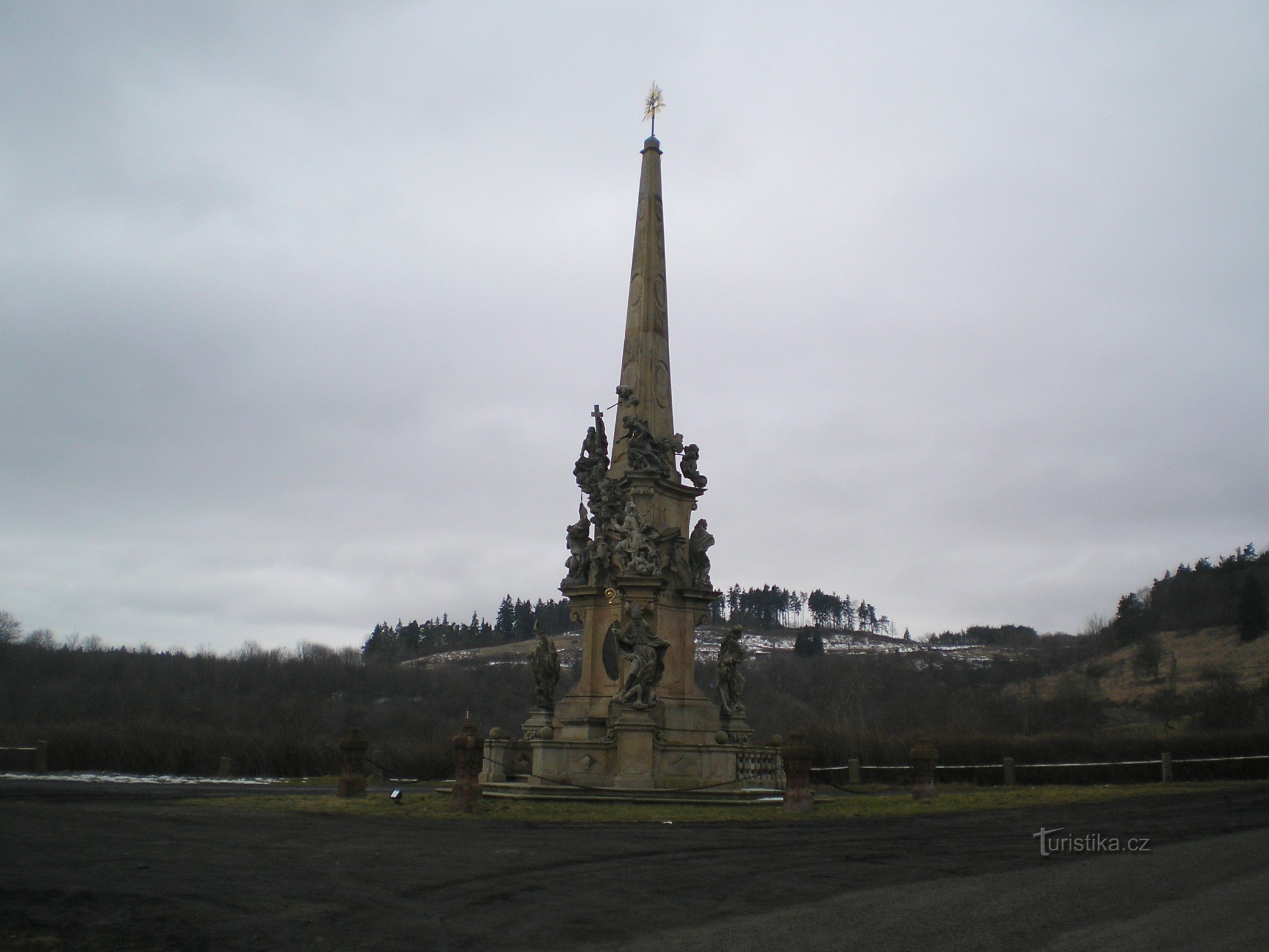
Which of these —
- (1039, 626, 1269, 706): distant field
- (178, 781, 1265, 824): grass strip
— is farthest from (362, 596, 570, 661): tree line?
(178, 781, 1265, 824): grass strip

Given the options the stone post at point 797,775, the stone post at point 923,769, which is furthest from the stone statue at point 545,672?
the stone post at point 923,769

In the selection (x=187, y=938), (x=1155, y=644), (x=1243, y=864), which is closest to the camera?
(x=187, y=938)

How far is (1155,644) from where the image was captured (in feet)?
283

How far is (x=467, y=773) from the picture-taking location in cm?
1587

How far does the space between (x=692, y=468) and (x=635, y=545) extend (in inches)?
116

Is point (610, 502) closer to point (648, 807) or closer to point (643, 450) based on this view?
point (643, 450)

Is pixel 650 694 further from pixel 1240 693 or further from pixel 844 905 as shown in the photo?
pixel 1240 693

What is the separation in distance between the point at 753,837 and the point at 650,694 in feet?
22.9

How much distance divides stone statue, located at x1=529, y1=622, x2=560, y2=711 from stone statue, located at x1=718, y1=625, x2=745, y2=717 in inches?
143

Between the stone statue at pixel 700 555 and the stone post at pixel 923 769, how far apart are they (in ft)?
17.7

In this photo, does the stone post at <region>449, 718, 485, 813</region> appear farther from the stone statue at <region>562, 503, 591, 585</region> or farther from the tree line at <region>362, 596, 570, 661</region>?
the tree line at <region>362, 596, 570, 661</region>

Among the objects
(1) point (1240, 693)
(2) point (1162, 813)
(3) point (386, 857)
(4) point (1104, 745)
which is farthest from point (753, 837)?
(1) point (1240, 693)

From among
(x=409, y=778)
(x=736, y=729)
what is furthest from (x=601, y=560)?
(x=409, y=778)

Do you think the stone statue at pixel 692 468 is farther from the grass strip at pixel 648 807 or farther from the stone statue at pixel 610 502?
the grass strip at pixel 648 807
